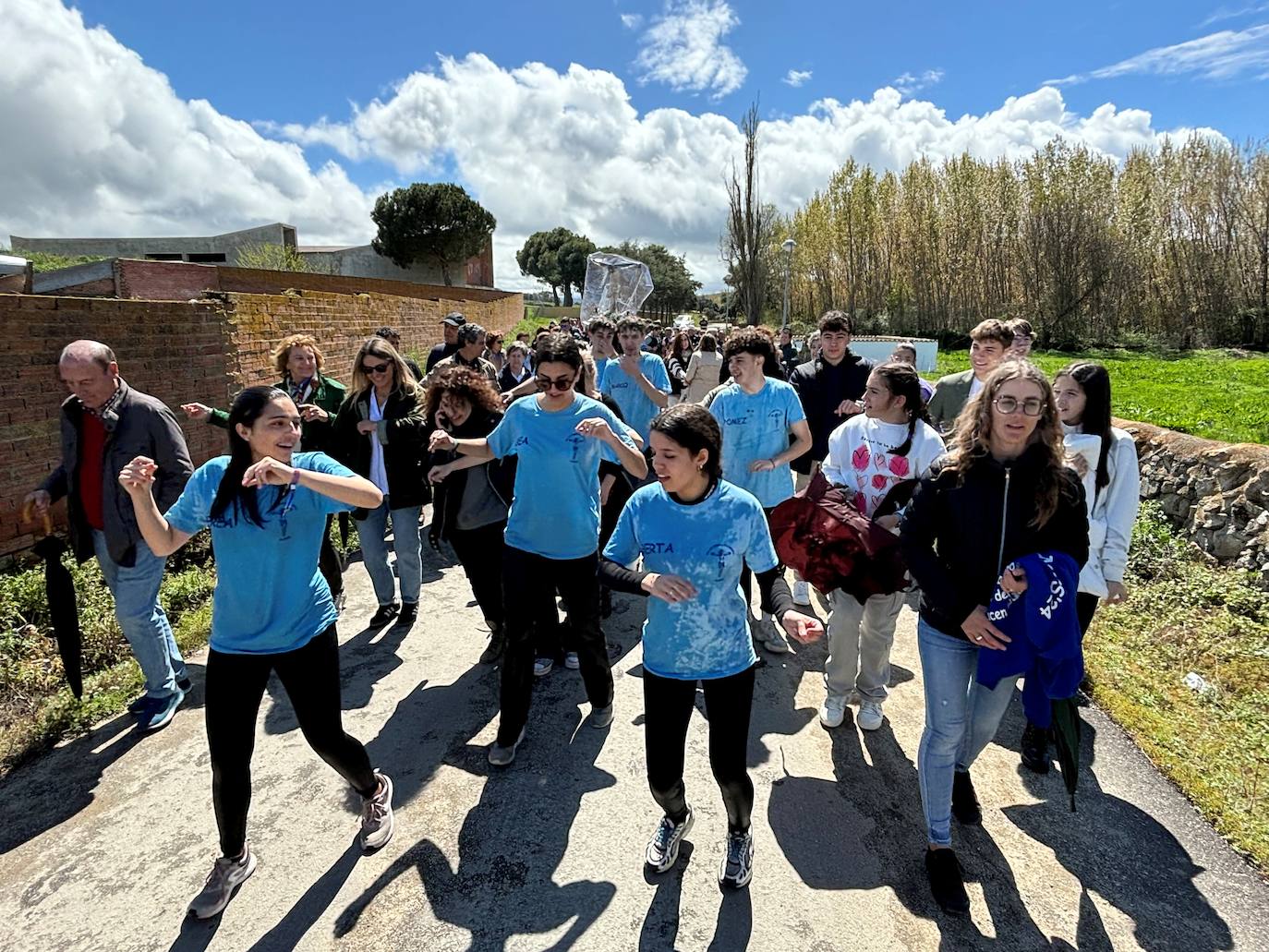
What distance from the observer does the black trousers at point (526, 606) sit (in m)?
3.19

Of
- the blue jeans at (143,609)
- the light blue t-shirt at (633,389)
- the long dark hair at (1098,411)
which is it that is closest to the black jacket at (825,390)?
the light blue t-shirt at (633,389)

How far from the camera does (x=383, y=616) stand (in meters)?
4.77

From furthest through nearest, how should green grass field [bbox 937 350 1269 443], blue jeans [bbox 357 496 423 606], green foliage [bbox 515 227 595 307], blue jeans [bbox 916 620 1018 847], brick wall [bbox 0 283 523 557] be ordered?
green foliage [bbox 515 227 595 307], green grass field [bbox 937 350 1269 443], brick wall [bbox 0 283 523 557], blue jeans [bbox 357 496 423 606], blue jeans [bbox 916 620 1018 847]

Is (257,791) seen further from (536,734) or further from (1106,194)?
(1106,194)

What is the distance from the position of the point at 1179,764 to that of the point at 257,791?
439 centimetres

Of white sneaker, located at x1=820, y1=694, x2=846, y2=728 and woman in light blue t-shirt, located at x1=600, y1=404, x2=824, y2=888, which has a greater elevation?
woman in light blue t-shirt, located at x1=600, y1=404, x2=824, y2=888

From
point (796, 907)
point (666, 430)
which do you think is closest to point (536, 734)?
point (796, 907)

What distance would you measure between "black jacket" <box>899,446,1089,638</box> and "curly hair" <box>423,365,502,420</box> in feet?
8.80

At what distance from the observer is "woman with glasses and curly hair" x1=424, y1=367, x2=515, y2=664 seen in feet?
13.1

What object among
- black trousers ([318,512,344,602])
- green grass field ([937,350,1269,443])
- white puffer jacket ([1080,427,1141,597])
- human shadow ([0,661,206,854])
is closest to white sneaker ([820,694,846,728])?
white puffer jacket ([1080,427,1141,597])

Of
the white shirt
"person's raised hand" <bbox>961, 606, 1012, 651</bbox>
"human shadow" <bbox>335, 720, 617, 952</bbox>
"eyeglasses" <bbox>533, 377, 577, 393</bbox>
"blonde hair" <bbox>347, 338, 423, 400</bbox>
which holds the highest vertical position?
"blonde hair" <bbox>347, 338, 423, 400</bbox>

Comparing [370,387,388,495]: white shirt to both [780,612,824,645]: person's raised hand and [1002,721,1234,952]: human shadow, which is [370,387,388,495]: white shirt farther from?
[1002,721,1234,952]: human shadow

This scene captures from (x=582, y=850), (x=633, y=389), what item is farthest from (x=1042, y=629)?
(x=633, y=389)

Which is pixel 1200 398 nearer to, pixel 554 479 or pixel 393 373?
pixel 554 479
